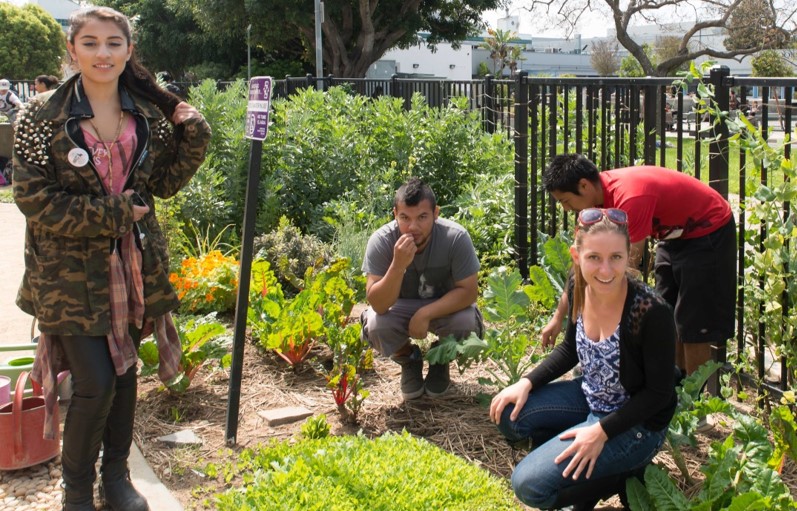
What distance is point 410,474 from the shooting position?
299 cm

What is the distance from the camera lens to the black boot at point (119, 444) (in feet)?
10.6

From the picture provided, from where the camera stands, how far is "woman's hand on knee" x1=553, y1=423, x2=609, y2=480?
279 cm

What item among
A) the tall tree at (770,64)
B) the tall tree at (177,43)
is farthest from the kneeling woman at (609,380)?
the tall tree at (770,64)

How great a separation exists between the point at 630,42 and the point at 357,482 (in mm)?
35757

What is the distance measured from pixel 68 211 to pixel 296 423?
170 cm

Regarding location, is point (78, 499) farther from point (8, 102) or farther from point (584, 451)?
point (8, 102)

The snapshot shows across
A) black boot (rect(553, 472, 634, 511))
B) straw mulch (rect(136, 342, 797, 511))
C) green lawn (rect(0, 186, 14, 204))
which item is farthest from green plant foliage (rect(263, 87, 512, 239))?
green lawn (rect(0, 186, 14, 204))

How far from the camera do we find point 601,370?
3.02 m

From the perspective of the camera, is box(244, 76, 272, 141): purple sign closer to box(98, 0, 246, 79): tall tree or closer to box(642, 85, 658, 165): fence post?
box(642, 85, 658, 165): fence post

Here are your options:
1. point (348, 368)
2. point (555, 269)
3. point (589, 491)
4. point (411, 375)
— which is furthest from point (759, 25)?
point (589, 491)

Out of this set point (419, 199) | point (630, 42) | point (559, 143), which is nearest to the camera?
point (419, 199)

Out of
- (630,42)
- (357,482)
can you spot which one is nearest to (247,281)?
(357,482)

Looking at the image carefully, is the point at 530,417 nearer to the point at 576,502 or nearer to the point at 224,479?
the point at 576,502

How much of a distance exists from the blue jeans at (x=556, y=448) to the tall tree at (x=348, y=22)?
89.9 ft
